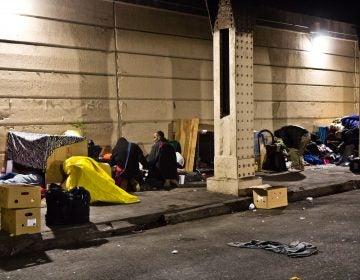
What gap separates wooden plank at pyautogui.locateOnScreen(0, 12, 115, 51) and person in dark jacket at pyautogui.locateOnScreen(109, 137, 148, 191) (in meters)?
2.67

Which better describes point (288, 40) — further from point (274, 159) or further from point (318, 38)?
point (274, 159)

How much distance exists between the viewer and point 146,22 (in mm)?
12727

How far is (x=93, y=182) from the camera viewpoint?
9.10 meters

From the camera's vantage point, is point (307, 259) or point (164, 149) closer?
point (307, 259)

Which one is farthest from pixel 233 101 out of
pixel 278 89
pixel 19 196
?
pixel 278 89

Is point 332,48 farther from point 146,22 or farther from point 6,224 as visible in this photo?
point 6,224

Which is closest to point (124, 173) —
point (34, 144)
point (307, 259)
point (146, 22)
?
point (34, 144)

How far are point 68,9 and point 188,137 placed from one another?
4.36 meters

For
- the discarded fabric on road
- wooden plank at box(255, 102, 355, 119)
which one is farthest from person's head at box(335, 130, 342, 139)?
the discarded fabric on road

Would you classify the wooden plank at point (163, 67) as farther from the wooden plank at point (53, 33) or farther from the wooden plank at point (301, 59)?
the wooden plank at point (301, 59)

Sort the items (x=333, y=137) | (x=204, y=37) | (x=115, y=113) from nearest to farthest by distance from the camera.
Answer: (x=115, y=113) < (x=204, y=37) < (x=333, y=137)

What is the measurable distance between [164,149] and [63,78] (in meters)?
2.78

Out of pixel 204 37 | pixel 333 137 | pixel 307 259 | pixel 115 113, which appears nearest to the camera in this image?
pixel 307 259

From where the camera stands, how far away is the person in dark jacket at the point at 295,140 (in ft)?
47.8
